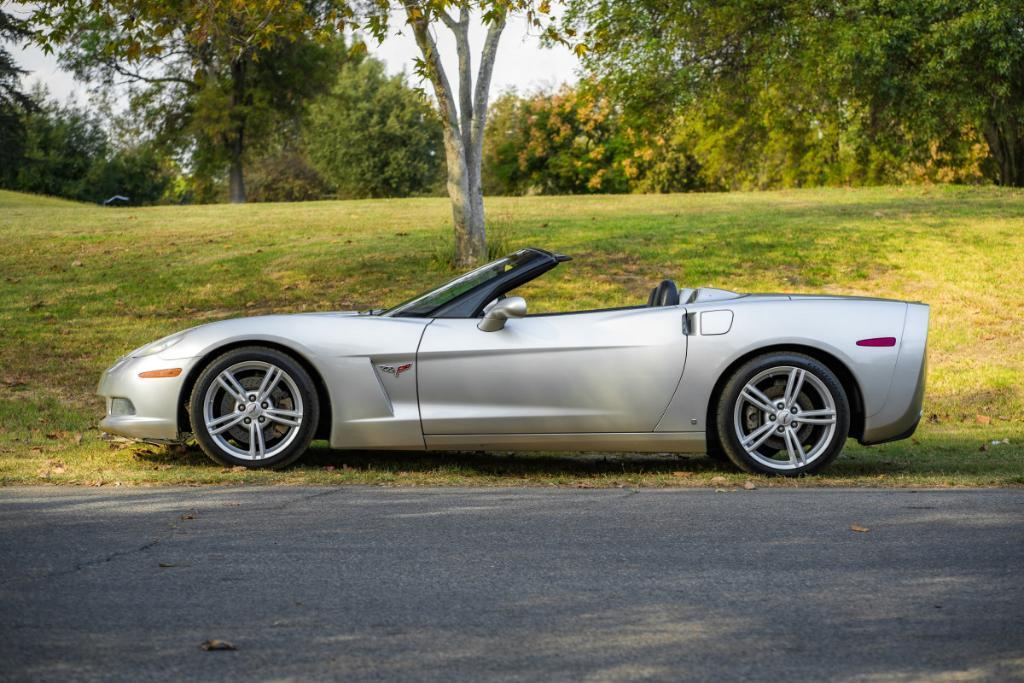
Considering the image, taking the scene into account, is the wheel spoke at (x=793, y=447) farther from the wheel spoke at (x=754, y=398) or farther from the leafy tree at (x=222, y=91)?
the leafy tree at (x=222, y=91)

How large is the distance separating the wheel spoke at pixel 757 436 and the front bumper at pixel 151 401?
3135 millimetres

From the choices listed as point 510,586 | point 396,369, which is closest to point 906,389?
point 396,369

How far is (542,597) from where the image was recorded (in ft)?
13.3

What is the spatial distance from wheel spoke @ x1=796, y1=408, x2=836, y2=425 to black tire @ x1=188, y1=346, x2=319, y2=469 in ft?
8.88

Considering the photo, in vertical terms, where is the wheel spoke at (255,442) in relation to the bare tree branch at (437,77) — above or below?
below

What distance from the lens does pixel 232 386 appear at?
22.1 ft

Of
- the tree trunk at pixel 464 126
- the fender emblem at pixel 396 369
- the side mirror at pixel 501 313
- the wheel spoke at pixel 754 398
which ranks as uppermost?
the tree trunk at pixel 464 126

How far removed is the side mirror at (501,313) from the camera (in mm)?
6562

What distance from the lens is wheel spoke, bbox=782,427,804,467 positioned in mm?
6684

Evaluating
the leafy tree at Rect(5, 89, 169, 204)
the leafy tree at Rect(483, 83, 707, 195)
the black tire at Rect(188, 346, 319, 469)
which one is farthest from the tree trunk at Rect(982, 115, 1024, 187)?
the leafy tree at Rect(5, 89, 169, 204)

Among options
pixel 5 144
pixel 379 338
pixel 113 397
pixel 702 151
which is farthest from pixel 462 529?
pixel 5 144

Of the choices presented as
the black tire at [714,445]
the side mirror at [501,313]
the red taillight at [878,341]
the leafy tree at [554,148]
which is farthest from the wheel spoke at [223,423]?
the leafy tree at [554,148]

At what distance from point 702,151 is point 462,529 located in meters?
39.3

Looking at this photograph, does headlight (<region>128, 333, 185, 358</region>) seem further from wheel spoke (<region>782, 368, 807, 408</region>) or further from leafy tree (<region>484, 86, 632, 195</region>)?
leafy tree (<region>484, 86, 632, 195</region>)
